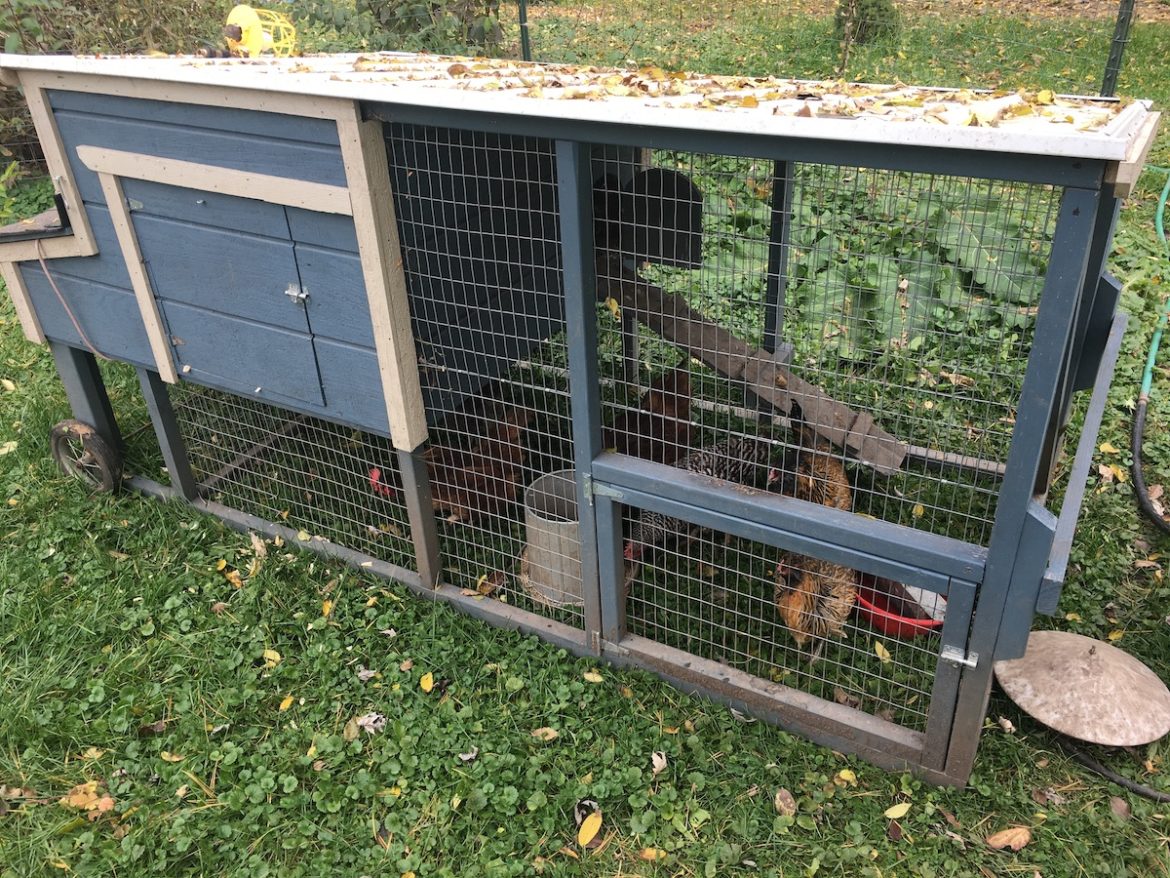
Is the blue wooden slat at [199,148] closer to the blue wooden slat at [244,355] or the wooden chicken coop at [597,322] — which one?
the wooden chicken coop at [597,322]

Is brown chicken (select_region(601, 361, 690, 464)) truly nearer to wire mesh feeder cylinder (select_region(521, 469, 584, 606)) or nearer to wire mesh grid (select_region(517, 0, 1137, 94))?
wire mesh feeder cylinder (select_region(521, 469, 584, 606))

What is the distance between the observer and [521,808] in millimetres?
2887

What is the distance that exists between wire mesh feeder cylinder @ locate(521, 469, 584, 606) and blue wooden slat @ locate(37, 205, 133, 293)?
6.14ft

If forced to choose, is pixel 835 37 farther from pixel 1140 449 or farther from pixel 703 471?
pixel 703 471

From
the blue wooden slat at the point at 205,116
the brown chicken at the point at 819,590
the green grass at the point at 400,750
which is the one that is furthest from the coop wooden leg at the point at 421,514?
the brown chicken at the point at 819,590

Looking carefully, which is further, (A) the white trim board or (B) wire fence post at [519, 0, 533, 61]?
(B) wire fence post at [519, 0, 533, 61]

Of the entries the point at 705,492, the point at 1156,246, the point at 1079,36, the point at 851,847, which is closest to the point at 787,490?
the point at 705,492

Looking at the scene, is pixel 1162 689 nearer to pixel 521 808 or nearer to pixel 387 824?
pixel 521 808

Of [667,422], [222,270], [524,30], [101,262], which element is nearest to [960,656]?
[667,422]

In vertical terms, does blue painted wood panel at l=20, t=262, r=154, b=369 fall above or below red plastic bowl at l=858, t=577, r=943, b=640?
above

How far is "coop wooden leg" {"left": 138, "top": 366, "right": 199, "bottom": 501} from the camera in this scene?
4.03 metres

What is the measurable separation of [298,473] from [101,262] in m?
1.26

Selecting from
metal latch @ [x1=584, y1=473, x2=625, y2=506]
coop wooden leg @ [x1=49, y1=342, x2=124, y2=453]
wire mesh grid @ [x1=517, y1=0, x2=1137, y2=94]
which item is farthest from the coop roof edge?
wire mesh grid @ [x1=517, y1=0, x2=1137, y2=94]

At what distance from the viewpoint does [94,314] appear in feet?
12.8
